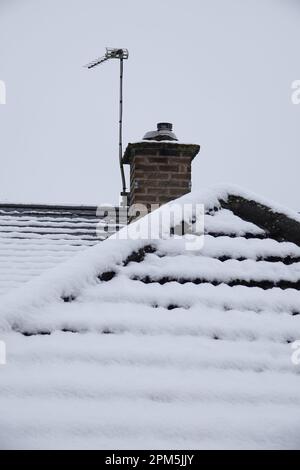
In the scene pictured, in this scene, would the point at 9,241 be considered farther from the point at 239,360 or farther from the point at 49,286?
Answer: the point at 239,360

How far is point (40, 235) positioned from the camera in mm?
5461

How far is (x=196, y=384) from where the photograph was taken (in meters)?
1.82

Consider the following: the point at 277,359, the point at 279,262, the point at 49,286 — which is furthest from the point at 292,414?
the point at 49,286

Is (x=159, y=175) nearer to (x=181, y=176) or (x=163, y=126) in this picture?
(x=181, y=176)

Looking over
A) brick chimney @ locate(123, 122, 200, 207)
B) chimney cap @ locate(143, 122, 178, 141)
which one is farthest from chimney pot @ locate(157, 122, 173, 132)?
brick chimney @ locate(123, 122, 200, 207)

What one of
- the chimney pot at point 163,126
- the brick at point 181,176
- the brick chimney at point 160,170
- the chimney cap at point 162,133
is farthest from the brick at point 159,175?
the chimney pot at point 163,126

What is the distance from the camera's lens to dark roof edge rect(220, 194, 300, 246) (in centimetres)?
247

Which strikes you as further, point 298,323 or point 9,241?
point 9,241

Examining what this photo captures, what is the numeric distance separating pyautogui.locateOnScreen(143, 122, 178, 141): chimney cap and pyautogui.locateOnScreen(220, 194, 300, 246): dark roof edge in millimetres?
3067

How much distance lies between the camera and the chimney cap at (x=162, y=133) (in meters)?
5.43

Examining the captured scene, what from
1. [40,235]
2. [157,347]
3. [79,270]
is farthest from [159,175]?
[157,347]

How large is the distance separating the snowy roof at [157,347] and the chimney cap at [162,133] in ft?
10.7

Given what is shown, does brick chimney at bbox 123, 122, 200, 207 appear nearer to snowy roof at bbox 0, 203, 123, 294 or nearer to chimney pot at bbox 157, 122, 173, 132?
chimney pot at bbox 157, 122, 173, 132
